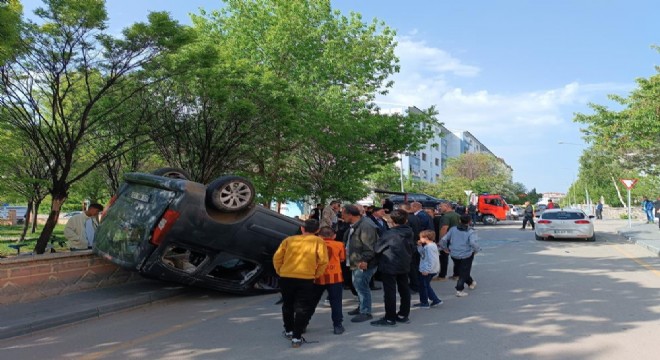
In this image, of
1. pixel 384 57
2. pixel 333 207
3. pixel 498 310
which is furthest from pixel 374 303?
pixel 384 57

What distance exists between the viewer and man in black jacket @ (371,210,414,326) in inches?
249

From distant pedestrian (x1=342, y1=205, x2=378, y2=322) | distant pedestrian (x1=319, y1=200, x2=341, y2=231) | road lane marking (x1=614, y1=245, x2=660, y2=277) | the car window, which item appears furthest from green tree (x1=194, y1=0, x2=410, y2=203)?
distant pedestrian (x1=342, y1=205, x2=378, y2=322)

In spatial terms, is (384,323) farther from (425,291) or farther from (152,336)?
(152,336)

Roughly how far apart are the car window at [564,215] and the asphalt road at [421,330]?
31.0 feet

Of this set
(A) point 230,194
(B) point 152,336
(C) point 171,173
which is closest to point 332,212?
(C) point 171,173

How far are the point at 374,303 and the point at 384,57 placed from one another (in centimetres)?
1726

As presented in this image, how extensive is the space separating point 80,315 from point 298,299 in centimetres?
327

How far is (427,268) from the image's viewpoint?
7230 mm

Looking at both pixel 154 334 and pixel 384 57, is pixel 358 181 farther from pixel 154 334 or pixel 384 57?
pixel 154 334

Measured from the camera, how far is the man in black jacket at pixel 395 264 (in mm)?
6320

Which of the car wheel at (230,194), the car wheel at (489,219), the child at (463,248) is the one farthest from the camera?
the car wheel at (489,219)

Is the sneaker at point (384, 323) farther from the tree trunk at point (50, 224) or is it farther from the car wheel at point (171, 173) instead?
the tree trunk at point (50, 224)

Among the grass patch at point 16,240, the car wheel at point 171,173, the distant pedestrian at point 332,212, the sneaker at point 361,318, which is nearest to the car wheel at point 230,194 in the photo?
the car wheel at point 171,173

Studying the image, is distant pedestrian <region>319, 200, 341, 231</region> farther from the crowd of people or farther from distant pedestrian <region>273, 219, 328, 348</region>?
distant pedestrian <region>273, 219, 328, 348</region>
